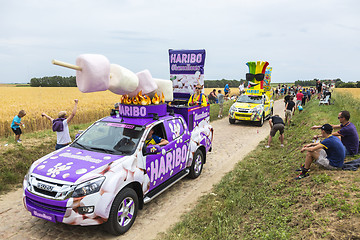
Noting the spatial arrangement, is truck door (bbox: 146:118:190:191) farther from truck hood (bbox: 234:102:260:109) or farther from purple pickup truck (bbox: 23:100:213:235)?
truck hood (bbox: 234:102:260:109)

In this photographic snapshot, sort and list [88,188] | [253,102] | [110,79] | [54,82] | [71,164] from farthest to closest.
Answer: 1. [54,82]
2. [253,102]
3. [110,79]
4. [71,164]
5. [88,188]

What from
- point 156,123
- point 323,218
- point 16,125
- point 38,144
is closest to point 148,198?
point 156,123

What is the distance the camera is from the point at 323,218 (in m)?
3.92

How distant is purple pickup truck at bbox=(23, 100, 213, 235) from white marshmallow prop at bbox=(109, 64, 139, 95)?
662 millimetres

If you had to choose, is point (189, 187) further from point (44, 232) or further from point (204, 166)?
point (44, 232)

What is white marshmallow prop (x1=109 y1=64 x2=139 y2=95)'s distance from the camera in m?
4.75

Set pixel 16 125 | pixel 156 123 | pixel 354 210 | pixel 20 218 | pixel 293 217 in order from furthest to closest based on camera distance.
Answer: pixel 16 125
pixel 156 123
pixel 20 218
pixel 293 217
pixel 354 210

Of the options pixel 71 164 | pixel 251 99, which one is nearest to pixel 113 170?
pixel 71 164

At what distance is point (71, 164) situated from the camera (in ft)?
14.4

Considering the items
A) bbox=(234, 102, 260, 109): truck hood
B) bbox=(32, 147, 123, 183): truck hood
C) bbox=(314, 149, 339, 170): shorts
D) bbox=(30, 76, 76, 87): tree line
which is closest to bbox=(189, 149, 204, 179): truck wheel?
bbox=(32, 147, 123, 183): truck hood

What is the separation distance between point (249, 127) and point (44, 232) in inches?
483

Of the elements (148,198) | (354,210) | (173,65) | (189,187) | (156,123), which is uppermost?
(173,65)

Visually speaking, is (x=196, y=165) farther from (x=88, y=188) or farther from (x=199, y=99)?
(x=88, y=188)

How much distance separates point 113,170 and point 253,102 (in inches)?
500
